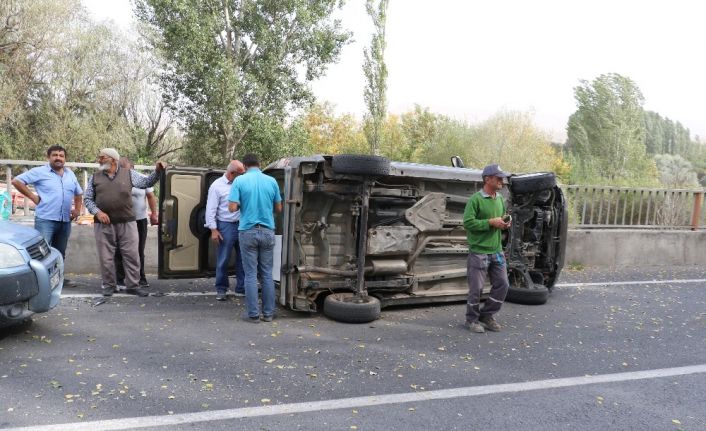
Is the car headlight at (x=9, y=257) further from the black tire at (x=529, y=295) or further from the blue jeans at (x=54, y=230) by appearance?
the black tire at (x=529, y=295)

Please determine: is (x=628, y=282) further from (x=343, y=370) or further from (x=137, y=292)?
(x=137, y=292)

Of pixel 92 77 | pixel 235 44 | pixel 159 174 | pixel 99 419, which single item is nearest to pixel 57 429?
pixel 99 419

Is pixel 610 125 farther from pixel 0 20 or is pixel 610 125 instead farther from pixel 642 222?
pixel 0 20

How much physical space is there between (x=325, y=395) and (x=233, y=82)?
20.4 meters

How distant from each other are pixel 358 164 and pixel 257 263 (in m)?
1.52

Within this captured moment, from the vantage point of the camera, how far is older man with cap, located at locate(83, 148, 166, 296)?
6.49 m

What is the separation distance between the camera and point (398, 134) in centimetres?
4731

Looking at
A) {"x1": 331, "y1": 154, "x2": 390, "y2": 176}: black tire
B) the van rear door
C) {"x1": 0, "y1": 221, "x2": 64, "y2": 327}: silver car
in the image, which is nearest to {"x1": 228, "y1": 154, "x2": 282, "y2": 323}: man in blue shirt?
{"x1": 331, "y1": 154, "x2": 390, "y2": 176}: black tire

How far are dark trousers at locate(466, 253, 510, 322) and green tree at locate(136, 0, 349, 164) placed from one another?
18.7 meters

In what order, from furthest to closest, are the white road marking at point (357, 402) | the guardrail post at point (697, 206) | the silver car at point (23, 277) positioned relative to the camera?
the guardrail post at point (697, 206), the silver car at point (23, 277), the white road marking at point (357, 402)

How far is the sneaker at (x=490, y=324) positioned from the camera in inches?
228

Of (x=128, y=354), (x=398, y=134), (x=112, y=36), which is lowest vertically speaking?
(x=128, y=354)

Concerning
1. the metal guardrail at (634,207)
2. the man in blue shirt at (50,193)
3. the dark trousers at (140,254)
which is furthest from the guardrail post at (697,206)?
the man in blue shirt at (50,193)

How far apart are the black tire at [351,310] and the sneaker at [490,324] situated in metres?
1.15
